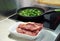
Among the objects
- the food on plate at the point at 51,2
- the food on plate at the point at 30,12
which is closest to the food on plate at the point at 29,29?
the food on plate at the point at 30,12

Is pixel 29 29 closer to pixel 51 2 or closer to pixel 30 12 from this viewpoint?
pixel 30 12

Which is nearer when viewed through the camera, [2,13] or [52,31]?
[52,31]

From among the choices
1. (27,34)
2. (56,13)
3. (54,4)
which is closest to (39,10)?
(56,13)

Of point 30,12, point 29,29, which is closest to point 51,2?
point 30,12

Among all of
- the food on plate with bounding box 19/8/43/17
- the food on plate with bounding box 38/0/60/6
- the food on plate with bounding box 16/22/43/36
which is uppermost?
the food on plate with bounding box 38/0/60/6

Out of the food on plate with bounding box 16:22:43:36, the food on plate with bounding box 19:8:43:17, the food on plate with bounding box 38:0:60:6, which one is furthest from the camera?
the food on plate with bounding box 38:0:60:6

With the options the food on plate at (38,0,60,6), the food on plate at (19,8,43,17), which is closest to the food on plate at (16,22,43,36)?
the food on plate at (19,8,43,17)

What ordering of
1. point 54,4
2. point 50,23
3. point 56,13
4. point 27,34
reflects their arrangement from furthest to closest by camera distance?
point 54,4
point 56,13
point 50,23
point 27,34

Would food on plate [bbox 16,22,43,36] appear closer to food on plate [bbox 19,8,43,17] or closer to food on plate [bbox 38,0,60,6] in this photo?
food on plate [bbox 19,8,43,17]

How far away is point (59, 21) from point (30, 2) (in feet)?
1.28

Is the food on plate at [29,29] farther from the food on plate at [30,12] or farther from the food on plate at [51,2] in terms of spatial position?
the food on plate at [51,2]

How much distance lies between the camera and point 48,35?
2.41ft

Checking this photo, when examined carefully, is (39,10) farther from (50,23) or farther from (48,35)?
(48,35)

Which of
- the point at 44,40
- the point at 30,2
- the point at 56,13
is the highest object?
the point at 30,2
